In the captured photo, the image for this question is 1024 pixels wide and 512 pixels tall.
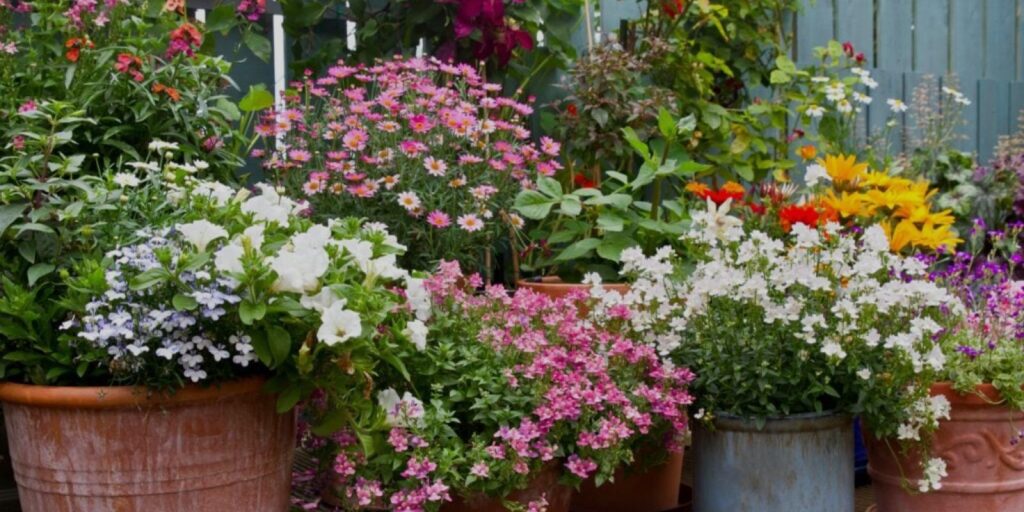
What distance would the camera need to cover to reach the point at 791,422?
2.21 metres

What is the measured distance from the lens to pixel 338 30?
136 inches

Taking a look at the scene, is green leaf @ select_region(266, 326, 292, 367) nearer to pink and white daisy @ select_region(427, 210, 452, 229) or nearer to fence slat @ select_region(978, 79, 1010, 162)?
pink and white daisy @ select_region(427, 210, 452, 229)

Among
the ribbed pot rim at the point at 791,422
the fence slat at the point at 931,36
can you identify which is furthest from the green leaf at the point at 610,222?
the fence slat at the point at 931,36

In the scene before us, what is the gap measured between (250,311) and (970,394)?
1455mm

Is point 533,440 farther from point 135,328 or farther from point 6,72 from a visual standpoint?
point 6,72

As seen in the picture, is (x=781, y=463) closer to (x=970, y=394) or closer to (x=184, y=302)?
(x=970, y=394)

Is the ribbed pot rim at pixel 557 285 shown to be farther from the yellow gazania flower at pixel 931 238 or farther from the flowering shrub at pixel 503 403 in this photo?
the yellow gazania flower at pixel 931 238

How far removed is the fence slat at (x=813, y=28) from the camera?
4395mm

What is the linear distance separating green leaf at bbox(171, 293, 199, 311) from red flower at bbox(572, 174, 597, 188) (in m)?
1.69

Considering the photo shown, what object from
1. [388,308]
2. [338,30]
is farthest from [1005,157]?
[388,308]

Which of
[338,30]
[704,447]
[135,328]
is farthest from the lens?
[338,30]

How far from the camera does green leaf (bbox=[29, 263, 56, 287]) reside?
6.07 feet

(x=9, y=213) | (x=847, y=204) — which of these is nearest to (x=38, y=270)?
(x=9, y=213)

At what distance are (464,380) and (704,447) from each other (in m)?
0.57
